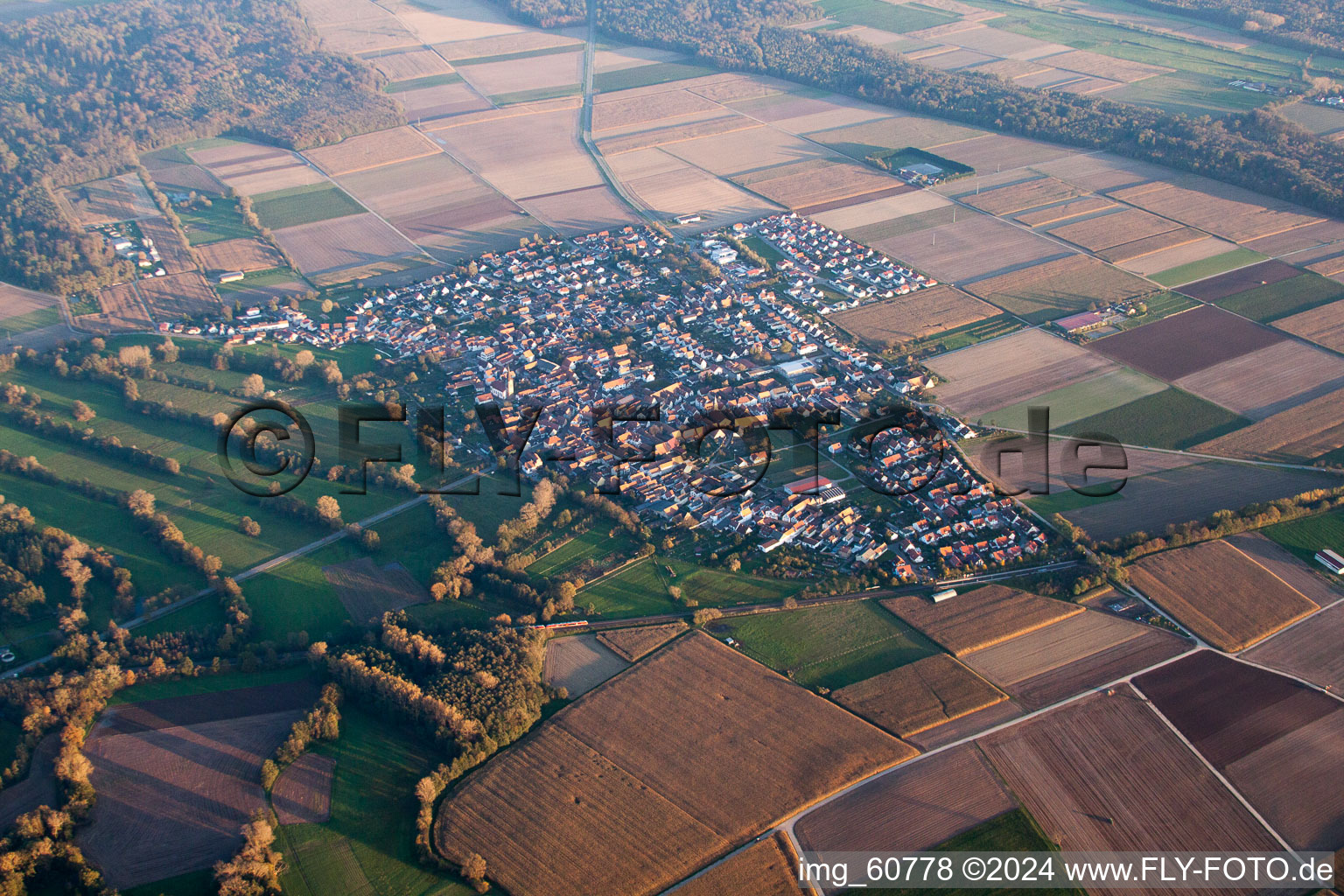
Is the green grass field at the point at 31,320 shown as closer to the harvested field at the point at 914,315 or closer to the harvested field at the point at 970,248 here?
the harvested field at the point at 914,315

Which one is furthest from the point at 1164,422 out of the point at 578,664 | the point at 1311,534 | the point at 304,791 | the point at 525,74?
the point at 525,74

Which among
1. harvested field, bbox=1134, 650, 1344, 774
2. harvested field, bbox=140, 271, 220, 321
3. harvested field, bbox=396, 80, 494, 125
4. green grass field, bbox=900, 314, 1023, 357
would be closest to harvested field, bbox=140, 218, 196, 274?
harvested field, bbox=140, 271, 220, 321

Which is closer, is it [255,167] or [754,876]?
[754,876]

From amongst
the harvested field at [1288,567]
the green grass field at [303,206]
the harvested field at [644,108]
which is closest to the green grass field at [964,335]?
the harvested field at [1288,567]

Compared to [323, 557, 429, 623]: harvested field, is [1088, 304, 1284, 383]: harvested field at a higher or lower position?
higher

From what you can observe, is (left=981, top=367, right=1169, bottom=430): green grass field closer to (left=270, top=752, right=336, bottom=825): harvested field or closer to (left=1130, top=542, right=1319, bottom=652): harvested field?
(left=1130, top=542, right=1319, bottom=652): harvested field

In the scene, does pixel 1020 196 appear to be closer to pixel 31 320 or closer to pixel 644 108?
pixel 644 108
